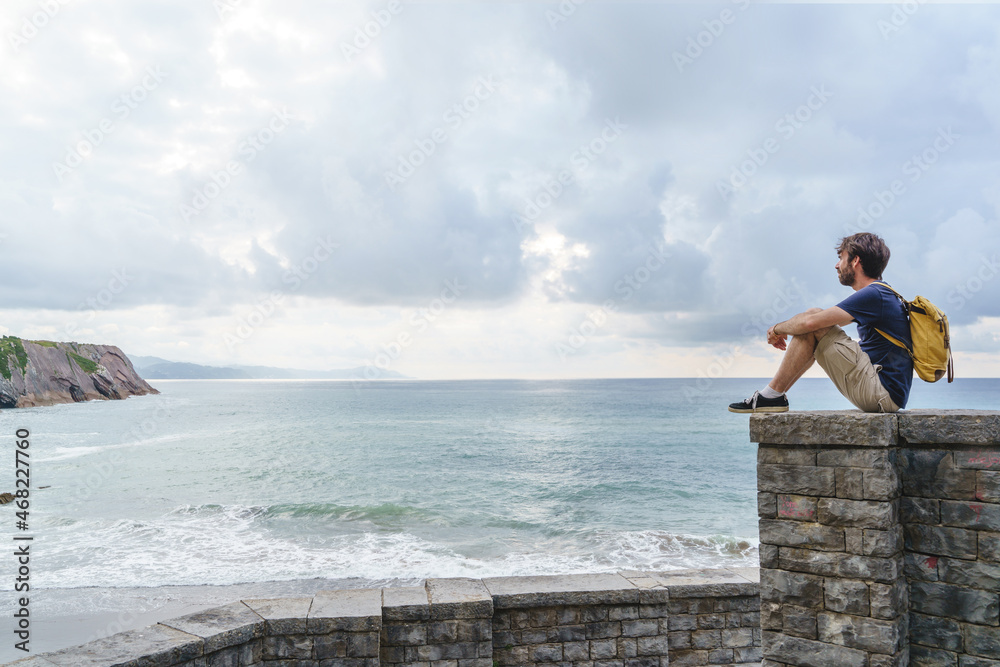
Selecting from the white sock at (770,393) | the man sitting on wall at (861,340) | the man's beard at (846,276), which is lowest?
the white sock at (770,393)

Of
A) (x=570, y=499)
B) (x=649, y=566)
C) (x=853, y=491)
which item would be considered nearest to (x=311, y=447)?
(x=570, y=499)

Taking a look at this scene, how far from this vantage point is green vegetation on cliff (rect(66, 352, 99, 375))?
67.2 meters

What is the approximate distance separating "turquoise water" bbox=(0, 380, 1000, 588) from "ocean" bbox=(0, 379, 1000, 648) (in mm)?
79

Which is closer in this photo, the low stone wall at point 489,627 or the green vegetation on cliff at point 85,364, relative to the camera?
the low stone wall at point 489,627

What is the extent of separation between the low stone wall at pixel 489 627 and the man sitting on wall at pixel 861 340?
2.19 metres

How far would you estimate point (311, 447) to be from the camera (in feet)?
110

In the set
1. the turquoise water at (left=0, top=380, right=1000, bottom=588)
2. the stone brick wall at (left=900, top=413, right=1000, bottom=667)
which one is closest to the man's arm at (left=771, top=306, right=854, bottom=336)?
the stone brick wall at (left=900, top=413, right=1000, bottom=667)

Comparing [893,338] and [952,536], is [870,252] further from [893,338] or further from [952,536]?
[952,536]

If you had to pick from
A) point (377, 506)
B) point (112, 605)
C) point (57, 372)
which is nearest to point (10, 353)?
point (57, 372)

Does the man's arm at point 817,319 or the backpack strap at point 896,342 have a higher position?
the man's arm at point 817,319

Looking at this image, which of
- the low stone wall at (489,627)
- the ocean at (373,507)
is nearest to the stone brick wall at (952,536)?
the low stone wall at (489,627)

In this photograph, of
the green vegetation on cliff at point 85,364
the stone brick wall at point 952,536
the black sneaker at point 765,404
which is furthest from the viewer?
the green vegetation on cliff at point 85,364

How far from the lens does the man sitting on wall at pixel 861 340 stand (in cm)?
329

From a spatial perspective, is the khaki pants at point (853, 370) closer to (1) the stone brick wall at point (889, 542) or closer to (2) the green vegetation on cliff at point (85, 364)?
(1) the stone brick wall at point (889, 542)
